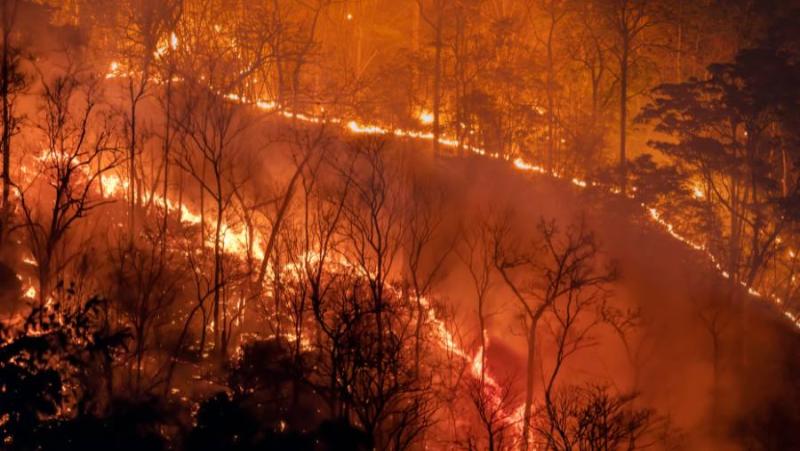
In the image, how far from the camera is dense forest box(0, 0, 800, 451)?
26.4 meters

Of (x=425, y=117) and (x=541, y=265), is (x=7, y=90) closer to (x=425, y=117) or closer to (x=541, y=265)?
(x=541, y=265)

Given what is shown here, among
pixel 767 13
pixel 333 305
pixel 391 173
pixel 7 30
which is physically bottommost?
pixel 333 305

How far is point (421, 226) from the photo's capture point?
36.8m

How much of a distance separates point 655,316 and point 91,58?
2738cm

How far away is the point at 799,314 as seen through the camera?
4434cm

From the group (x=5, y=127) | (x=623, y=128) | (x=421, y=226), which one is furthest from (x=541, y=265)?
(x=5, y=127)

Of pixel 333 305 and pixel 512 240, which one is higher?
pixel 512 240

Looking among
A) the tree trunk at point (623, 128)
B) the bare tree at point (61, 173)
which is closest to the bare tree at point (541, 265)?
the tree trunk at point (623, 128)

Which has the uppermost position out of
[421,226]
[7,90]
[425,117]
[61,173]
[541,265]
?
[425,117]

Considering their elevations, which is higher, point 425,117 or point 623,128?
point 425,117

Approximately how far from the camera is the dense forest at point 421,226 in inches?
1039

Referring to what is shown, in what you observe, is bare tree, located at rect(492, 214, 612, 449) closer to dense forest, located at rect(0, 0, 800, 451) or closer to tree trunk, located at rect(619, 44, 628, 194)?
dense forest, located at rect(0, 0, 800, 451)

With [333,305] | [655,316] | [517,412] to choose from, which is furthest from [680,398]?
[333,305]

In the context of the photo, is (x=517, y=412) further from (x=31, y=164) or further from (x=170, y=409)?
(x=31, y=164)
